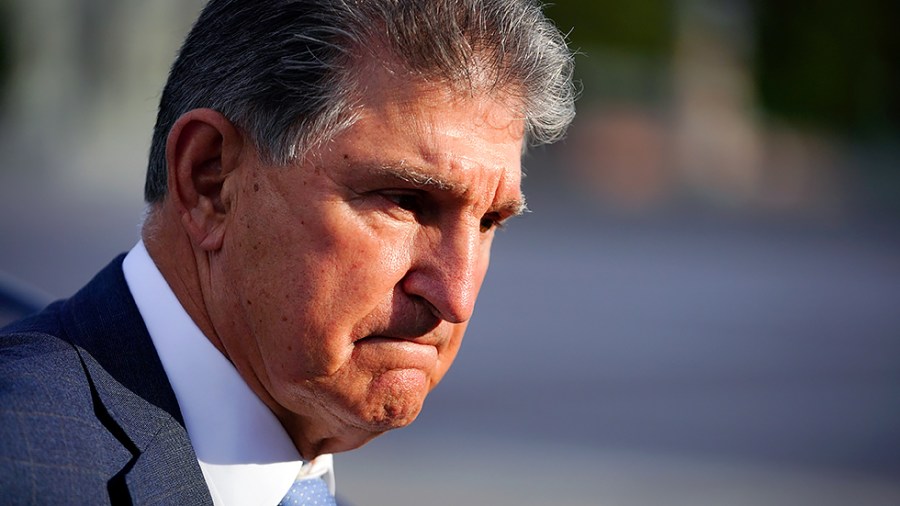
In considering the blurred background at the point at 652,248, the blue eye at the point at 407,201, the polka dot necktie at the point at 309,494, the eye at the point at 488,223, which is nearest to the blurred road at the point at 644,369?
the blurred background at the point at 652,248

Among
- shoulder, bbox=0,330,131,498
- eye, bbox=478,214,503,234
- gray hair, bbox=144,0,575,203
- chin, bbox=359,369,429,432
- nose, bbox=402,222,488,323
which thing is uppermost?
gray hair, bbox=144,0,575,203

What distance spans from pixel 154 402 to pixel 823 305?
11684 millimetres

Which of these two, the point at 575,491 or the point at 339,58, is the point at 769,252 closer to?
the point at 575,491

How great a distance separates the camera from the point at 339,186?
192 cm

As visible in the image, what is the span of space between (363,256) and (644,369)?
7932 millimetres

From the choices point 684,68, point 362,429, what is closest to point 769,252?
point 684,68

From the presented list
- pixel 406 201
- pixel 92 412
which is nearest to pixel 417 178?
pixel 406 201

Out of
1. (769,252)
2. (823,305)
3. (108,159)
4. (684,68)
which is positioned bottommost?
(823,305)

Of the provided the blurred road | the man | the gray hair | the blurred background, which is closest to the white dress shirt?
the man

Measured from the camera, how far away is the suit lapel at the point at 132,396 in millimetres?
1817

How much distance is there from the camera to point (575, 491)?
649cm

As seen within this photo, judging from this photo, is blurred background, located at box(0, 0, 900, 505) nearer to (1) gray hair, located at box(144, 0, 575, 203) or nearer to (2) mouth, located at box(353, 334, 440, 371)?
(1) gray hair, located at box(144, 0, 575, 203)

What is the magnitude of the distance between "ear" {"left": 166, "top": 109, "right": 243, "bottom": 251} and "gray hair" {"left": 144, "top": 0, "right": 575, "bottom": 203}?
3 cm

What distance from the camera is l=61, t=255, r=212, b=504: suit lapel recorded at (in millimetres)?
1817
